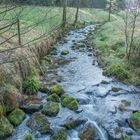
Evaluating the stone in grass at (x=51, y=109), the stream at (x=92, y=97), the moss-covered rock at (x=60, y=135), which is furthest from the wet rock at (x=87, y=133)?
the stone in grass at (x=51, y=109)

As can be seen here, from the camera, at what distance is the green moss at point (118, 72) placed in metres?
18.0

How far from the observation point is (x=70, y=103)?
1356 centimetres

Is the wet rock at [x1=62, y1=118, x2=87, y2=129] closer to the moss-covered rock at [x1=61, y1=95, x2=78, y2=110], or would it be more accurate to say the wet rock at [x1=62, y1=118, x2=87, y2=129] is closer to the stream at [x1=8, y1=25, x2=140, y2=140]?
the stream at [x1=8, y1=25, x2=140, y2=140]

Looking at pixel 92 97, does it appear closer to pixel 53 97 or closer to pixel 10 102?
pixel 53 97

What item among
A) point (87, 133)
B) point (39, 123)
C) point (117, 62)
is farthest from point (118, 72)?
point (39, 123)

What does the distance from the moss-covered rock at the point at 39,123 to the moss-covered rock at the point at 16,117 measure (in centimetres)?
36

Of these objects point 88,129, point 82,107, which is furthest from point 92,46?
point 88,129

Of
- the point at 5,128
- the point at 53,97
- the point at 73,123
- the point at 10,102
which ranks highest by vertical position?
the point at 10,102

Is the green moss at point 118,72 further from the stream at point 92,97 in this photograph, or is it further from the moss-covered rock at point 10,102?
the moss-covered rock at point 10,102

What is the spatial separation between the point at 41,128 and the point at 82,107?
286 cm

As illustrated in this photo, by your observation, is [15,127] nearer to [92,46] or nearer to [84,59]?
[84,59]

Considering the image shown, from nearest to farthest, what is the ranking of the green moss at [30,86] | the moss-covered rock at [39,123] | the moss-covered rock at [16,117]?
the moss-covered rock at [39,123]
the moss-covered rock at [16,117]
the green moss at [30,86]

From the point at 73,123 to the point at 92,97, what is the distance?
3.31 m

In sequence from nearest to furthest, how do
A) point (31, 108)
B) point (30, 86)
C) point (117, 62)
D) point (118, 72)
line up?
point (31, 108) → point (30, 86) → point (118, 72) → point (117, 62)
